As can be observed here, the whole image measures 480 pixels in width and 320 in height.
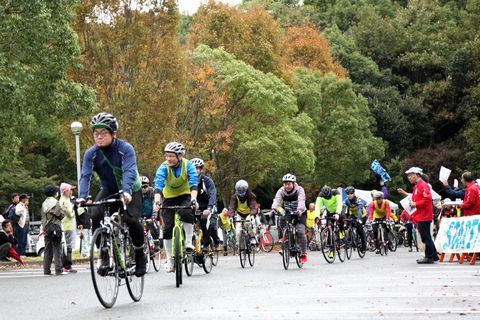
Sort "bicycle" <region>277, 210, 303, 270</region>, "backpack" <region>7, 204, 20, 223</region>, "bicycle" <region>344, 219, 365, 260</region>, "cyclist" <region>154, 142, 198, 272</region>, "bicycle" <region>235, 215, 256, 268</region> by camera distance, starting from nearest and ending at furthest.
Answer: "cyclist" <region>154, 142, 198, 272</region>
"bicycle" <region>277, 210, 303, 270</region>
"bicycle" <region>235, 215, 256, 268</region>
"bicycle" <region>344, 219, 365, 260</region>
"backpack" <region>7, 204, 20, 223</region>

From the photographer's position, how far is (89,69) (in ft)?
121

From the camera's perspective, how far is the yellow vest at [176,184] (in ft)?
52.6

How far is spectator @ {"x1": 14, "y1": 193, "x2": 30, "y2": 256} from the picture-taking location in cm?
3012

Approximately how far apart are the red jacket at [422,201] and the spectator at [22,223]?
12.9 meters

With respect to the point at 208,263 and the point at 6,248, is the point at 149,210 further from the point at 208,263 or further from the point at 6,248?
the point at 6,248

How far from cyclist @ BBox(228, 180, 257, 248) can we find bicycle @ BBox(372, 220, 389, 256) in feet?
22.0

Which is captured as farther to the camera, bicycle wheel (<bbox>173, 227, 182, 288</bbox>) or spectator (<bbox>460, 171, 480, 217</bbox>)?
spectator (<bbox>460, 171, 480, 217</bbox>)

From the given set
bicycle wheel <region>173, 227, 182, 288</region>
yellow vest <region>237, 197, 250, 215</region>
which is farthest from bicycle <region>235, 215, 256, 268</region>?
bicycle wheel <region>173, 227, 182, 288</region>

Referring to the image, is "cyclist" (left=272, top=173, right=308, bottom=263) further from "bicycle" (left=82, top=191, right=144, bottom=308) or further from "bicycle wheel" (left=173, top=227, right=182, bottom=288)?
"bicycle" (left=82, top=191, right=144, bottom=308)

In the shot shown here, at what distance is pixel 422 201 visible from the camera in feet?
71.2

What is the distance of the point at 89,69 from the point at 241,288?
23013 millimetres

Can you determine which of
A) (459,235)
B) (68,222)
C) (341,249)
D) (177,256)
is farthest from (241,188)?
(177,256)

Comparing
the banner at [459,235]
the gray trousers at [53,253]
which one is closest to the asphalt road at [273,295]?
the gray trousers at [53,253]

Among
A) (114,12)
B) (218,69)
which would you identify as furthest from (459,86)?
(114,12)
